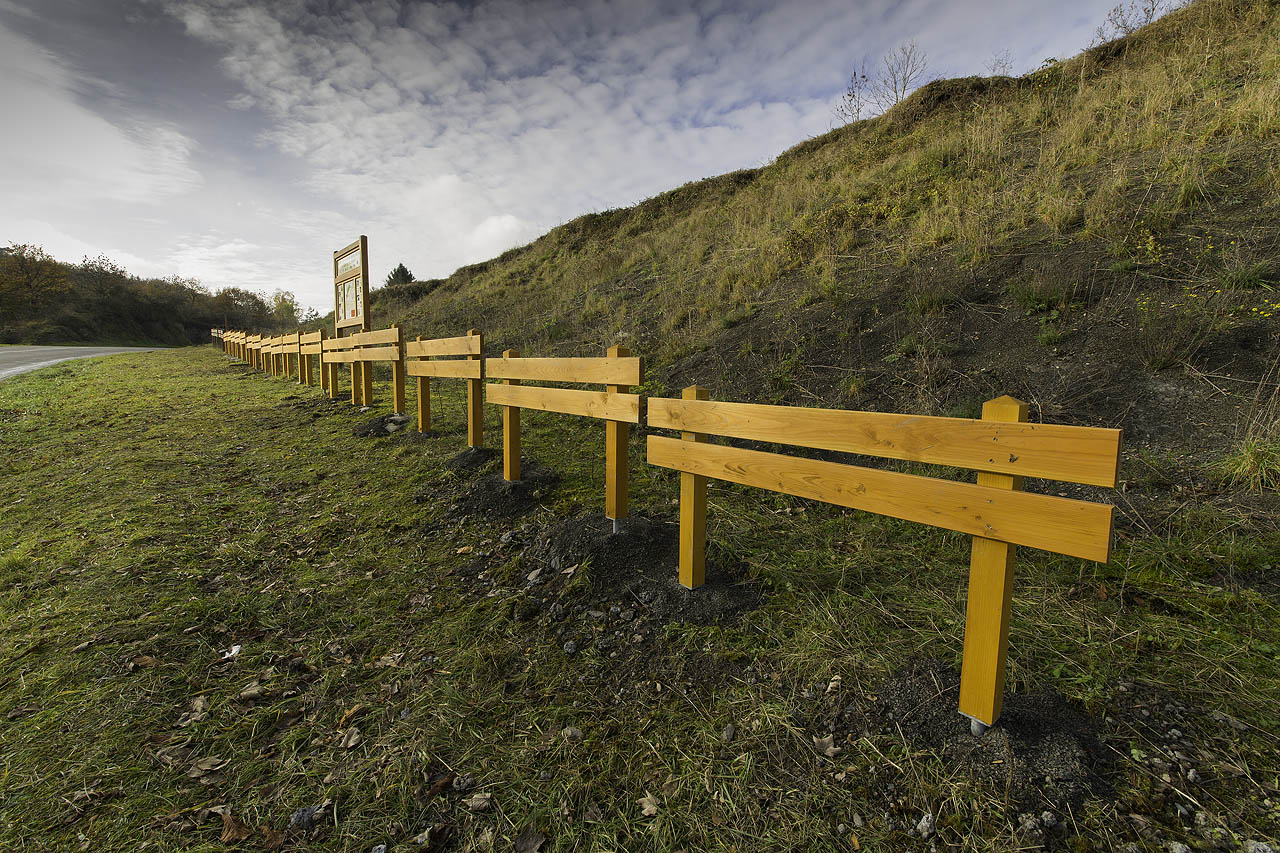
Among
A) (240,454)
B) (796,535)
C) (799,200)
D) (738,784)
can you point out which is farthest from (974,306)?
(240,454)

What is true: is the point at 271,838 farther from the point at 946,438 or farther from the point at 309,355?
the point at 309,355

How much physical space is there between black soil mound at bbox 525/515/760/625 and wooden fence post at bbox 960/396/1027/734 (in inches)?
44.7

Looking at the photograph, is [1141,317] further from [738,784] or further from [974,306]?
[738,784]

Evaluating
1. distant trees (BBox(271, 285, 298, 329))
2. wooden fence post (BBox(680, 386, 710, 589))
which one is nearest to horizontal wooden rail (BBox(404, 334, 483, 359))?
wooden fence post (BBox(680, 386, 710, 589))

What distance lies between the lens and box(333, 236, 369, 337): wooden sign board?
9844 millimetres

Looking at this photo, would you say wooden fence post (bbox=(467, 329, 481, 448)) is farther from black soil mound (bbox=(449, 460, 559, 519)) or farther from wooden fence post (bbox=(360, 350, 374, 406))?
wooden fence post (bbox=(360, 350, 374, 406))

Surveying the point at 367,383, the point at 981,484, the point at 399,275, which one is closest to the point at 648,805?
the point at 981,484

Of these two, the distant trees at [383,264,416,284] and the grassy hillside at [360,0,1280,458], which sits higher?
the distant trees at [383,264,416,284]

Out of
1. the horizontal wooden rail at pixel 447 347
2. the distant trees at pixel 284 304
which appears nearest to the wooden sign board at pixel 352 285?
the horizontal wooden rail at pixel 447 347

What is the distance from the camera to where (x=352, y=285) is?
410 inches

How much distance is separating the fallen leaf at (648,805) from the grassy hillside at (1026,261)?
377cm

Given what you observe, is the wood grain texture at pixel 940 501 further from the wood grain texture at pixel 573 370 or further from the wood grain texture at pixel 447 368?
the wood grain texture at pixel 447 368

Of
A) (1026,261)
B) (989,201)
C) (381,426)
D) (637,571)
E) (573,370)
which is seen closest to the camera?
(637,571)

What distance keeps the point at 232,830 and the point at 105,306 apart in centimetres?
6250
